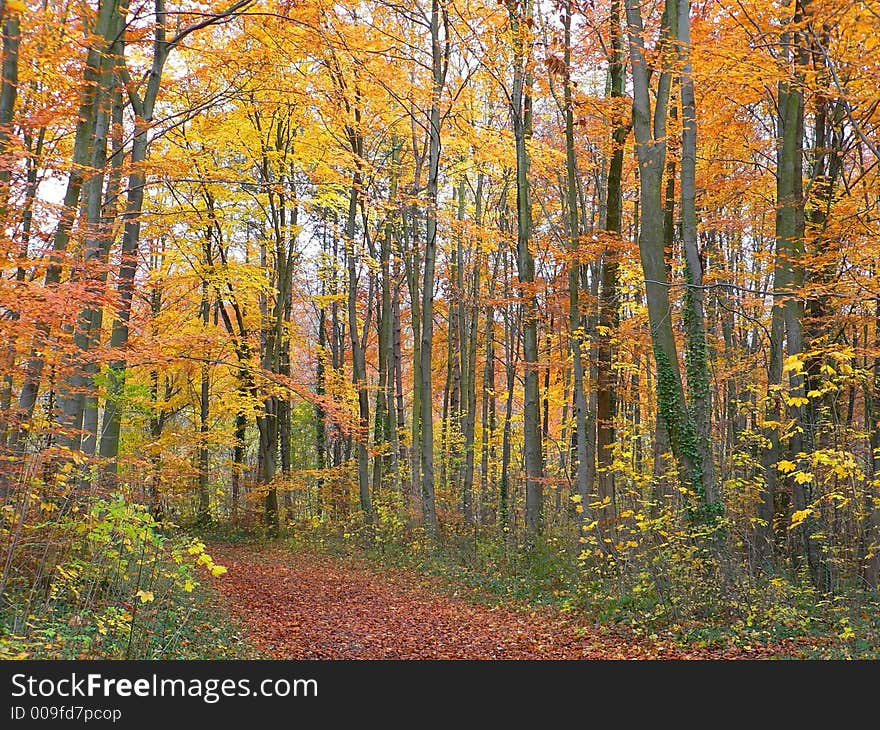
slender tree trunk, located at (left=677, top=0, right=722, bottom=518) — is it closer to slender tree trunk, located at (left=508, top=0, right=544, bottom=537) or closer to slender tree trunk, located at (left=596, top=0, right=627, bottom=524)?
slender tree trunk, located at (left=596, top=0, right=627, bottom=524)

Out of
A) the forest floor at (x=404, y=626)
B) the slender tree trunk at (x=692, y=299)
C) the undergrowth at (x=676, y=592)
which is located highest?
the slender tree trunk at (x=692, y=299)

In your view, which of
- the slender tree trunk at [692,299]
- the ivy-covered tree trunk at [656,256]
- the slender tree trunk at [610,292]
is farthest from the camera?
the slender tree trunk at [610,292]

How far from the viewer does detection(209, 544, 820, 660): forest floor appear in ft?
25.6

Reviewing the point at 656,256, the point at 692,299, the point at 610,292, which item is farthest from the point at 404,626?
the point at 610,292

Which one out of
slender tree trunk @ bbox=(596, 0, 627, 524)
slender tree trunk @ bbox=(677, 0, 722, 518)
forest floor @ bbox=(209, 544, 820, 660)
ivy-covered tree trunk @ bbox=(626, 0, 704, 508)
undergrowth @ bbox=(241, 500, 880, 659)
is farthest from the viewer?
slender tree trunk @ bbox=(596, 0, 627, 524)

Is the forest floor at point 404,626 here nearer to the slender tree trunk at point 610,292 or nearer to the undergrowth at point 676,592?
the undergrowth at point 676,592

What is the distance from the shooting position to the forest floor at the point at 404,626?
7801mm

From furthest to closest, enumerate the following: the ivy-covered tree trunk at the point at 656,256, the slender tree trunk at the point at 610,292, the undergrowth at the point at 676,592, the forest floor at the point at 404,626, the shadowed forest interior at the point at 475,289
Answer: the slender tree trunk at the point at 610,292, the ivy-covered tree trunk at the point at 656,256, the forest floor at the point at 404,626, the shadowed forest interior at the point at 475,289, the undergrowth at the point at 676,592

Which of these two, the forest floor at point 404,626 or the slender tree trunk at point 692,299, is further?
the slender tree trunk at point 692,299

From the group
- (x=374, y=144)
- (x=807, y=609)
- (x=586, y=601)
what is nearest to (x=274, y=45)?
(x=374, y=144)

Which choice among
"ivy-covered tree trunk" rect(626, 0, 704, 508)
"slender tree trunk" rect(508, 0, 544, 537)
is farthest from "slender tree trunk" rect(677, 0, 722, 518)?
"slender tree trunk" rect(508, 0, 544, 537)

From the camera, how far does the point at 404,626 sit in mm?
9586

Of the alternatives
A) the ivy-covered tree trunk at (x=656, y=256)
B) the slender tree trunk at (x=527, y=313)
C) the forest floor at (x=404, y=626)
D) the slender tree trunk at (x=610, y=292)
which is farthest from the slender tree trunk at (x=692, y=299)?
the slender tree trunk at (x=527, y=313)

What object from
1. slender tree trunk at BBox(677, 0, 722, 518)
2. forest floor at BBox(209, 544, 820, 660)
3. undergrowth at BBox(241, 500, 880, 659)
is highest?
slender tree trunk at BBox(677, 0, 722, 518)
